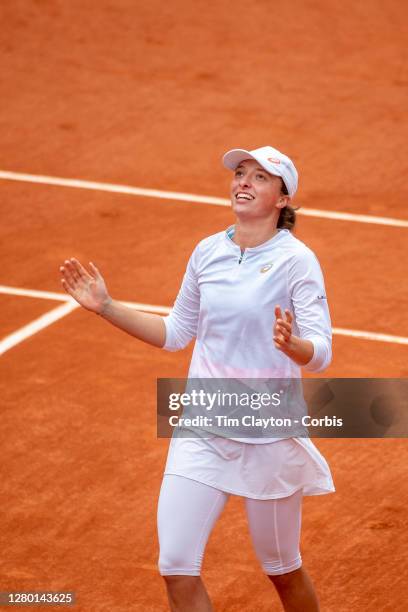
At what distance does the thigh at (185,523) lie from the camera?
5629mm

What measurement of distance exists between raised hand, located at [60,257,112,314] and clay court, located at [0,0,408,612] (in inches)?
70.9

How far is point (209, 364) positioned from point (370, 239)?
20.6 feet

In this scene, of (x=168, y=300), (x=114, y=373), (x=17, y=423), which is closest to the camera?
(x=17, y=423)

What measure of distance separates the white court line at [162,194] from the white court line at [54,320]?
2392 mm

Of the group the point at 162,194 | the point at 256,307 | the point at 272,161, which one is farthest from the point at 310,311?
the point at 162,194

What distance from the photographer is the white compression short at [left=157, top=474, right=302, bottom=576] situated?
222 inches

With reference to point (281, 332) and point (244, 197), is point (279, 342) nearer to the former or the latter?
point (281, 332)

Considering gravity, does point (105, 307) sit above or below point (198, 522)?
above

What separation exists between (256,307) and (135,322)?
57 cm

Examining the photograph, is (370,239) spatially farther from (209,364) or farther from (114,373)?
(209,364)

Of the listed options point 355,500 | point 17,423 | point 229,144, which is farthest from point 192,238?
point 355,500

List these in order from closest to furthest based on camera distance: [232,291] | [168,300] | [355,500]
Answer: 1. [232,291]
2. [355,500]
3. [168,300]

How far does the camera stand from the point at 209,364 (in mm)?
5805

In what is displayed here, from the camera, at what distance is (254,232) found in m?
5.85
